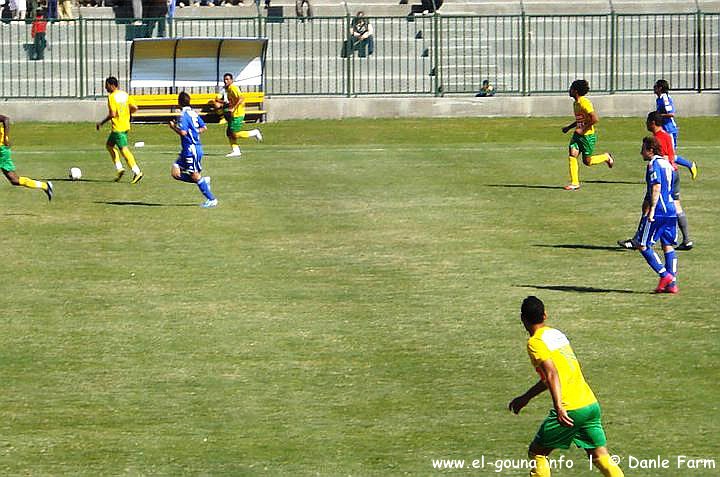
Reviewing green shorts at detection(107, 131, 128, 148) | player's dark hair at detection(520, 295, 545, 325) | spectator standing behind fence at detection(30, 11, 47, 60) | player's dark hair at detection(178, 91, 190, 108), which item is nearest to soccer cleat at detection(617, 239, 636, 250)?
player's dark hair at detection(178, 91, 190, 108)

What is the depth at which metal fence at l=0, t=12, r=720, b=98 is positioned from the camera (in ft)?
139

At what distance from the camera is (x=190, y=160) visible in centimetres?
2417

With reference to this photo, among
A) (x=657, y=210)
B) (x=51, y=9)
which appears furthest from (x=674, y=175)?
(x=51, y=9)

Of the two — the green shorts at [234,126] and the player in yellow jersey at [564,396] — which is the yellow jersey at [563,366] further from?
the green shorts at [234,126]

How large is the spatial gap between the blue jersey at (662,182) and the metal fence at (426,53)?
25.6 metres

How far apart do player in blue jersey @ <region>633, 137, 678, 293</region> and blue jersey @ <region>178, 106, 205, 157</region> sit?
9440 mm

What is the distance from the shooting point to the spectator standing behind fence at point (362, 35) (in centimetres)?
4294

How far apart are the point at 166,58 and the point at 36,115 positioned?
4.16 metres

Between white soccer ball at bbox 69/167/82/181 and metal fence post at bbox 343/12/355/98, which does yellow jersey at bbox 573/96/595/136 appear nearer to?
white soccer ball at bbox 69/167/82/181

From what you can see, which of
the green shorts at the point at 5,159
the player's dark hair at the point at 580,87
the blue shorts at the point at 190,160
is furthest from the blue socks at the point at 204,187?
the player's dark hair at the point at 580,87

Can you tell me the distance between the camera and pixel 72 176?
2836cm

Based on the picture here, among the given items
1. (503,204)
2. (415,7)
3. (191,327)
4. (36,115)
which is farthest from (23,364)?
(415,7)

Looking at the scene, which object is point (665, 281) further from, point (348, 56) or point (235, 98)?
point (348, 56)

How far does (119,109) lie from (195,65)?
1521cm
